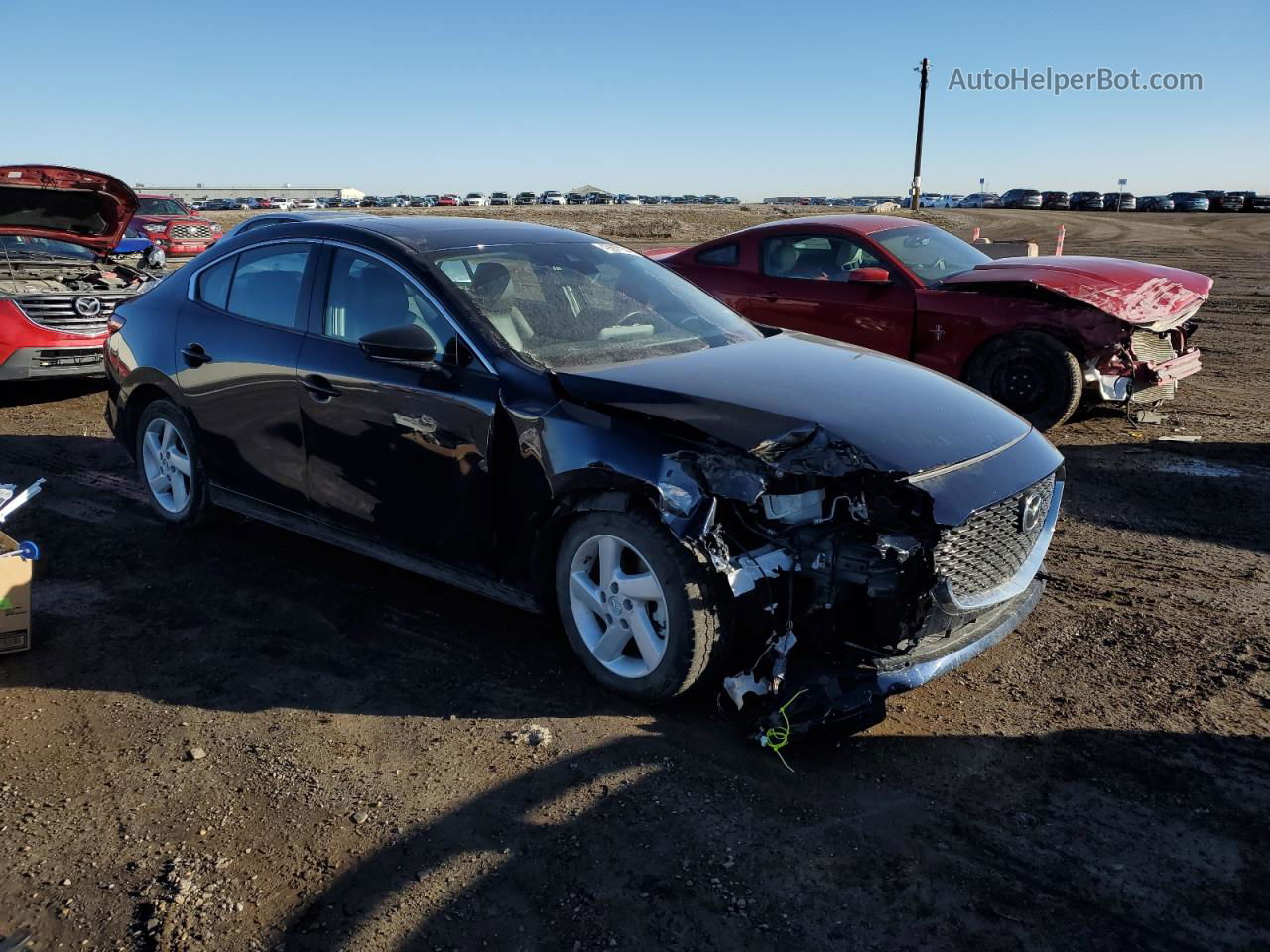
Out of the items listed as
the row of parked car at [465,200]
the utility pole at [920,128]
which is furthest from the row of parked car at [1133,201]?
the row of parked car at [465,200]

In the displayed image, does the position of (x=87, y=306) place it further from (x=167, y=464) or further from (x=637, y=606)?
(x=637, y=606)

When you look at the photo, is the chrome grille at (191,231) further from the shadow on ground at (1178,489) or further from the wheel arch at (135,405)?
the shadow on ground at (1178,489)

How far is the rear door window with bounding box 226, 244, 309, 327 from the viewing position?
4.61 m

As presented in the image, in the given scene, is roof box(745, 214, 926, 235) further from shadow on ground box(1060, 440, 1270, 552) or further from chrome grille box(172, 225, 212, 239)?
chrome grille box(172, 225, 212, 239)

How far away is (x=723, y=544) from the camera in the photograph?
130 inches

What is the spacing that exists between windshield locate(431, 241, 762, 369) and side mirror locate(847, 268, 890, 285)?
10.7ft

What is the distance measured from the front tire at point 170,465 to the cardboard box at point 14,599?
3.91ft

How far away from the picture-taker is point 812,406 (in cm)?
353

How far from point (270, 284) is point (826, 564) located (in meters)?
3.11

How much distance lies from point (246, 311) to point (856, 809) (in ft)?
12.1

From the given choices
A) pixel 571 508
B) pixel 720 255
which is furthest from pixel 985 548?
pixel 720 255

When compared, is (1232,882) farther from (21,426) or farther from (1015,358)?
(21,426)

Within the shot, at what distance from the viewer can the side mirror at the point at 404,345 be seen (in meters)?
3.86

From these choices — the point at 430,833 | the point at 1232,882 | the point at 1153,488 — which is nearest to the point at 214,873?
the point at 430,833
